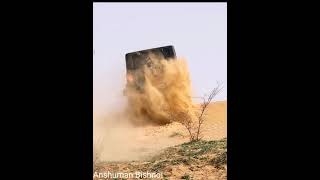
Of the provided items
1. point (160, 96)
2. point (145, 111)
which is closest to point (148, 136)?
point (145, 111)

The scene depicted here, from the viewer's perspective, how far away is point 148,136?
1511cm

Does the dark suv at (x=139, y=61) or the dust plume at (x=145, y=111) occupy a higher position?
the dark suv at (x=139, y=61)

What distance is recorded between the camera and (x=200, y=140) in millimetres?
14914

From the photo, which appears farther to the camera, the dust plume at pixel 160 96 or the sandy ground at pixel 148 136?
the dust plume at pixel 160 96

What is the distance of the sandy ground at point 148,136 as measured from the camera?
531 inches

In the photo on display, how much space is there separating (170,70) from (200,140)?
2.20 metres

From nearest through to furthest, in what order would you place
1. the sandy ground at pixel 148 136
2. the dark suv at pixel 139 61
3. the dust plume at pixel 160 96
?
the sandy ground at pixel 148 136 → the dark suv at pixel 139 61 → the dust plume at pixel 160 96

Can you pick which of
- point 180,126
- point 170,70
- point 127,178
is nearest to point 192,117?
point 180,126

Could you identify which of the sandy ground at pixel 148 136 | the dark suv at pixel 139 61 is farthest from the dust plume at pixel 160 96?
the sandy ground at pixel 148 136

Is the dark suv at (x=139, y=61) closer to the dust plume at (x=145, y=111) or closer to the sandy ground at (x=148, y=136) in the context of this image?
the dust plume at (x=145, y=111)

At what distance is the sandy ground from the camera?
13.5m

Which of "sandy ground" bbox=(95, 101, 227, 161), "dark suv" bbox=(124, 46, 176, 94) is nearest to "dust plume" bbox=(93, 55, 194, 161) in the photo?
"sandy ground" bbox=(95, 101, 227, 161)

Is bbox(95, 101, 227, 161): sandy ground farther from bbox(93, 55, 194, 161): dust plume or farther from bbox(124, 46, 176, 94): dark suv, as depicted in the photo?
bbox(124, 46, 176, 94): dark suv

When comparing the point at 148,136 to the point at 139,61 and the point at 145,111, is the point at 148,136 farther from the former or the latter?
the point at 139,61
